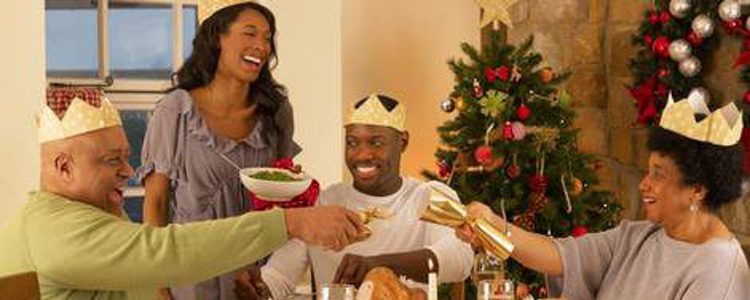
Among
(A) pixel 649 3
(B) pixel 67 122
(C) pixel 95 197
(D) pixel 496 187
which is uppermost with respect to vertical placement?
(A) pixel 649 3

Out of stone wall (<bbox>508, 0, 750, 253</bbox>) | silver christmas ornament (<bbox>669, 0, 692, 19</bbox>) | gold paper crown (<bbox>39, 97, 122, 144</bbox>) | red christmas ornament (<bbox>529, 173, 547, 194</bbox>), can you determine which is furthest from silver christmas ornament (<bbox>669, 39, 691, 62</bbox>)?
gold paper crown (<bbox>39, 97, 122, 144</bbox>)

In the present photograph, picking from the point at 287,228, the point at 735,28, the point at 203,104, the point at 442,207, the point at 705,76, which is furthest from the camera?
the point at 705,76

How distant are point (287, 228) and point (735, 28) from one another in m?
2.70

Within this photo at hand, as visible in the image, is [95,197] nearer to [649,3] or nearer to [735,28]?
[735,28]

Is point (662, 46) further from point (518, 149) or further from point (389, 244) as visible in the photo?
point (389, 244)

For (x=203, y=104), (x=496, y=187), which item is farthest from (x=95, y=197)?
(x=496, y=187)

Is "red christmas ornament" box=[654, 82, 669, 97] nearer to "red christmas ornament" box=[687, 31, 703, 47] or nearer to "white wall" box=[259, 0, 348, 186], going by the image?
"red christmas ornament" box=[687, 31, 703, 47]

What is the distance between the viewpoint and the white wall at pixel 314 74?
4391 millimetres

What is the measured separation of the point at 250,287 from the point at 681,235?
101 centimetres

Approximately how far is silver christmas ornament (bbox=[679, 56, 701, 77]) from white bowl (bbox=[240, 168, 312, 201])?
2181 mm

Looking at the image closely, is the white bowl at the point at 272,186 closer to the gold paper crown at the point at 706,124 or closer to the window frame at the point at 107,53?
the gold paper crown at the point at 706,124

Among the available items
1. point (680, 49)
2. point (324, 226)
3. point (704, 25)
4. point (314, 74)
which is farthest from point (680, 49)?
point (324, 226)

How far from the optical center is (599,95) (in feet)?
17.2

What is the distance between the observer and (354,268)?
2.76 m
